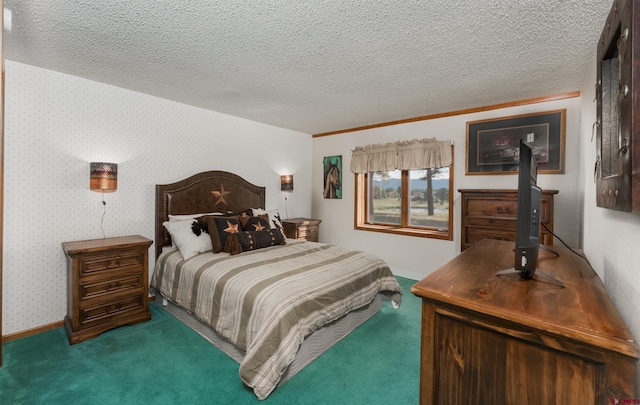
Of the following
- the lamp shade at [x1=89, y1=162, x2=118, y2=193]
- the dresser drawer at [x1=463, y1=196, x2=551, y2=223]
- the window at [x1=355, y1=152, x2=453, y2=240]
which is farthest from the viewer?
the window at [x1=355, y1=152, x2=453, y2=240]

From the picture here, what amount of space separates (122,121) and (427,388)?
3.72 metres

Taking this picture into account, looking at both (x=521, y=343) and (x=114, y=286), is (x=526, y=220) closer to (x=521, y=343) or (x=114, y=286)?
(x=521, y=343)

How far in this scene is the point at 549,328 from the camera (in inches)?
33.0

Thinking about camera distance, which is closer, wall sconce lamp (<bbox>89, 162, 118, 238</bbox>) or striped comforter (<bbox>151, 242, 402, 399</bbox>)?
striped comforter (<bbox>151, 242, 402, 399</bbox>)

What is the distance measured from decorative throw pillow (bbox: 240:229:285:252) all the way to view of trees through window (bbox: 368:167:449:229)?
204 cm

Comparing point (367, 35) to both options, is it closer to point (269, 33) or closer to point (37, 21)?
point (269, 33)

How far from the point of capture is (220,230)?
10.5 feet

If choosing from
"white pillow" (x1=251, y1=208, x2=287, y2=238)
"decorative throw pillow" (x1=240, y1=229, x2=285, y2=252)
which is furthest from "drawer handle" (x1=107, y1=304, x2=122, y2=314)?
"white pillow" (x1=251, y1=208, x2=287, y2=238)

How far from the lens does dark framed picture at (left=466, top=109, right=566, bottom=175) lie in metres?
3.24

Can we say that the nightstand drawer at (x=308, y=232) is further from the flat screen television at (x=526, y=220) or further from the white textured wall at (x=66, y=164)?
the flat screen television at (x=526, y=220)

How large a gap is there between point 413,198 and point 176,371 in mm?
3718

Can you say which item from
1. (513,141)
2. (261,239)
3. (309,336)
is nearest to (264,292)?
(309,336)

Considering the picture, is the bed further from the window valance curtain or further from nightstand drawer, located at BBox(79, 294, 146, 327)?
the window valance curtain

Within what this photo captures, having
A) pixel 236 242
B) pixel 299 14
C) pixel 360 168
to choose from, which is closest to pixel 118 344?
pixel 236 242
